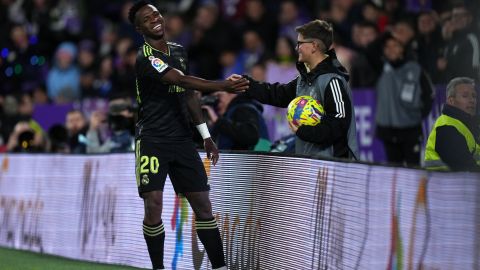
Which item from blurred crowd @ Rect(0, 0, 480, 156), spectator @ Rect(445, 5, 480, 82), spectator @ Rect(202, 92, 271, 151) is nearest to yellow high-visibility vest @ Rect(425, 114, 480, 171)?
spectator @ Rect(202, 92, 271, 151)

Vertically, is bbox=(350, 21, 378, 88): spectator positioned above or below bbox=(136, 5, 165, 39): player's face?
above

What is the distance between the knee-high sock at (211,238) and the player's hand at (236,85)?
1.02m

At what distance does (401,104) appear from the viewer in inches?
564

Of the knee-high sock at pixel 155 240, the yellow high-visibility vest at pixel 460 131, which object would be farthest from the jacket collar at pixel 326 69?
the knee-high sock at pixel 155 240

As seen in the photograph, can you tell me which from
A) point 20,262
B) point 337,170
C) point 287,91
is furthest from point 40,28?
point 337,170

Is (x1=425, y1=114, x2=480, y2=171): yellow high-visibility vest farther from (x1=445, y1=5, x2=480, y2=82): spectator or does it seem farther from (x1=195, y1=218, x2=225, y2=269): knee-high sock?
(x1=445, y1=5, x2=480, y2=82): spectator

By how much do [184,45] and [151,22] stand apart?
36.3ft

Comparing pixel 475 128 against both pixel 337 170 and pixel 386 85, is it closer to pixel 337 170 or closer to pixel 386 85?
pixel 337 170

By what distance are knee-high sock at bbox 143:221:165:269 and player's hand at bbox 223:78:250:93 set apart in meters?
1.17

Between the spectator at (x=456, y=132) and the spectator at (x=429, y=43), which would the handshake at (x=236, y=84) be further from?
the spectator at (x=429, y=43)

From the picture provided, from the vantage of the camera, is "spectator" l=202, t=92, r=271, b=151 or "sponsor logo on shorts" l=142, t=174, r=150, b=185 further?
"spectator" l=202, t=92, r=271, b=151

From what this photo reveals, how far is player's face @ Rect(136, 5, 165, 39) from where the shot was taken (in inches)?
350

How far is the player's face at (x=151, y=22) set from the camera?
8898mm

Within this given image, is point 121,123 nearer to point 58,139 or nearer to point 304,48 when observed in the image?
point 58,139
